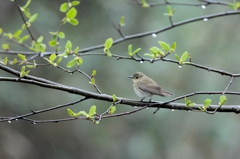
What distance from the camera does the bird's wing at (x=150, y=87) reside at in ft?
11.9

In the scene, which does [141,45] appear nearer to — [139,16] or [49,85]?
[139,16]

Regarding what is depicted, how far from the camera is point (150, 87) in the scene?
3.75m

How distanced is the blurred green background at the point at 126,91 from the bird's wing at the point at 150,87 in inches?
149

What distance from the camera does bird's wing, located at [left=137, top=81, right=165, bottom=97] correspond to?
3.64 meters

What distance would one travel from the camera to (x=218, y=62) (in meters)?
9.08

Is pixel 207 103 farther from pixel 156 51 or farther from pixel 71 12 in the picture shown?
pixel 71 12

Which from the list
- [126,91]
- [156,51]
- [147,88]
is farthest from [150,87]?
[126,91]

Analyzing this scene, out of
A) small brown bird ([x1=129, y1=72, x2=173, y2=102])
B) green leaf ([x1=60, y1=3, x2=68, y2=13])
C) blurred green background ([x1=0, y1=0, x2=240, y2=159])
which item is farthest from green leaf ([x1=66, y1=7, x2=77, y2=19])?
blurred green background ([x1=0, y1=0, x2=240, y2=159])

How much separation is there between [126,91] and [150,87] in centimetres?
467

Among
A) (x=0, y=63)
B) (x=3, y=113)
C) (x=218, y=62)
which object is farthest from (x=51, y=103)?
(x=0, y=63)

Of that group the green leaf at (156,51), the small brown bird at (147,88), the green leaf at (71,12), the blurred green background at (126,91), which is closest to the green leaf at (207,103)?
the green leaf at (156,51)

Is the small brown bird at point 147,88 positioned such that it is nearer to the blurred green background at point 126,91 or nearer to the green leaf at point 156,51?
the green leaf at point 156,51

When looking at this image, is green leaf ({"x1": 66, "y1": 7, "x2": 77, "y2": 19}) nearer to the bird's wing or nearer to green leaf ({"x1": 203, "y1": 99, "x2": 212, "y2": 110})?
green leaf ({"x1": 203, "y1": 99, "x2": 212, "y2": 110})

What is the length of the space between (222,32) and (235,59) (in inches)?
32.0
